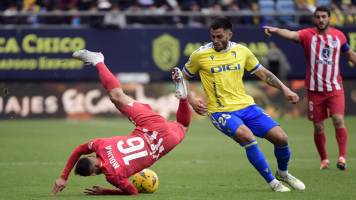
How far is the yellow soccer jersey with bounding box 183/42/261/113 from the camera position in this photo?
12.1 metres

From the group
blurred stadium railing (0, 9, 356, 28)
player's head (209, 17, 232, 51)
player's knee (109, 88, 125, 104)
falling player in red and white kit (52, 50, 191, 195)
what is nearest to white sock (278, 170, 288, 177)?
falling player in red and white kit (52, 50, 191, 195)

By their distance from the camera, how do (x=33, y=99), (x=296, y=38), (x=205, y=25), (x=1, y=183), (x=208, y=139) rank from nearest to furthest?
(x=1, y=183) < (x=296, y=38) < (x=208, y=139) < (x=33, y=99) < (x=205, y=25)

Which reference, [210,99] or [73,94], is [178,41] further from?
[210,99]

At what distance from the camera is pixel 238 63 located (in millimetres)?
12164

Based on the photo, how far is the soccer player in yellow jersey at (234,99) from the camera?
1176cm

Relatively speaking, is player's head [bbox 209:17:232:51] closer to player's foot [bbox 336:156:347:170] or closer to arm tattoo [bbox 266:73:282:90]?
arm tattoo [bbox 266:73:282:90]

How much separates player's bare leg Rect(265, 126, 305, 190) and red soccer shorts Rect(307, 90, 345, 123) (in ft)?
9.49

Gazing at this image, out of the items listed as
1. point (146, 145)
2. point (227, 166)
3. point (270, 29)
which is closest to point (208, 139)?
point (227, 166)

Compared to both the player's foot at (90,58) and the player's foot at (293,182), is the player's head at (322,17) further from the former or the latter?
the player's foot at (90,58)

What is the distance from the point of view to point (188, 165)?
15.9 meters

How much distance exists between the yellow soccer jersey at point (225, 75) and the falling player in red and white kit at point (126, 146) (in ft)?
1.23

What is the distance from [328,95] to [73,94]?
41.4 ft

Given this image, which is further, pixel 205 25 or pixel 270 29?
pixel 205 25

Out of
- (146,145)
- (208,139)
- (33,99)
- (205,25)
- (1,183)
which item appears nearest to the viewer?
(146,145)
